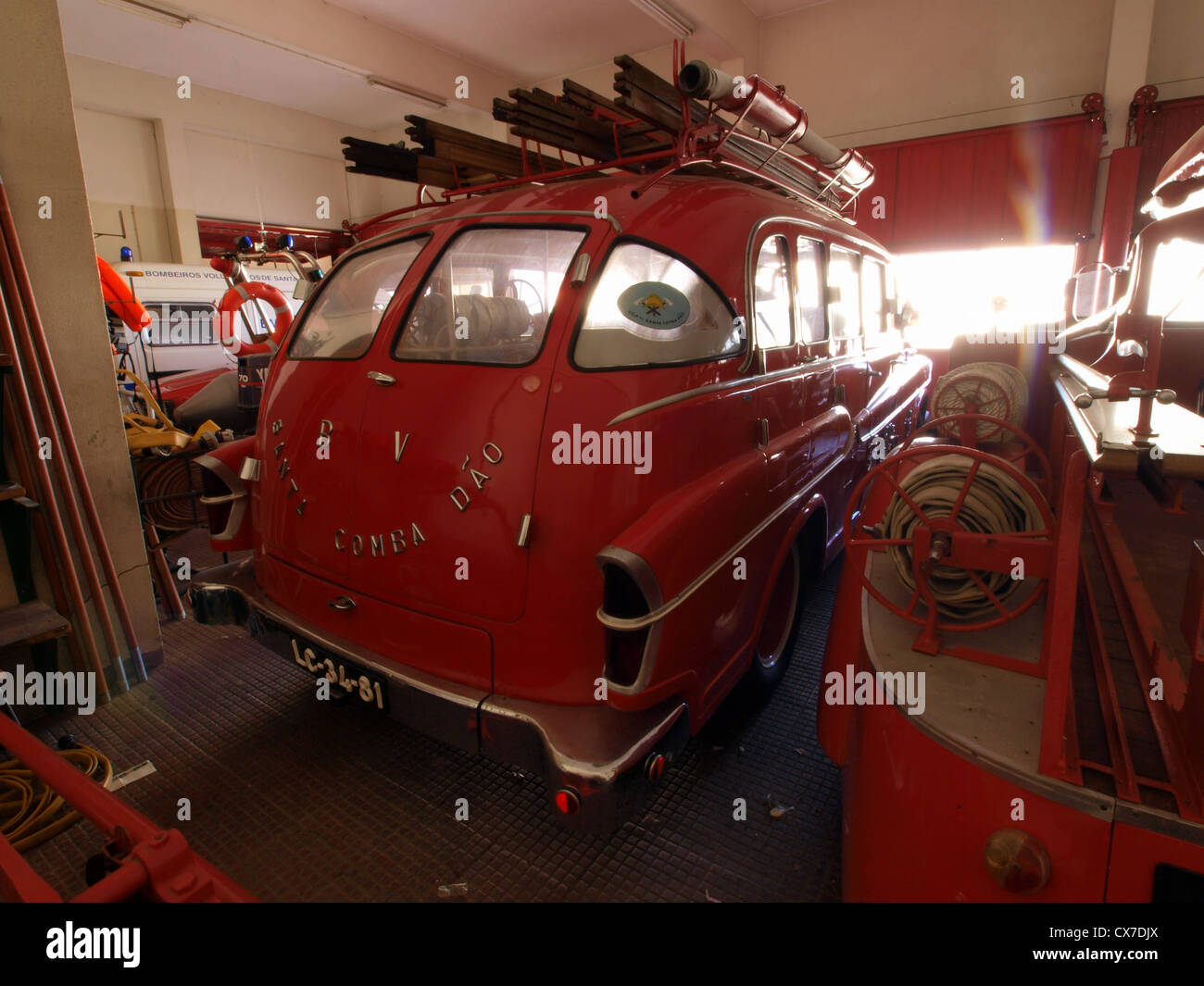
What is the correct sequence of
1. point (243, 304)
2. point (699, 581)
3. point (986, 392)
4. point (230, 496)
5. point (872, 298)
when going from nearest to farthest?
1. point (699, 581)
2. point (230, 496)
3. point (872, 298)
4. point (986, 392)
5. point (243, 304)

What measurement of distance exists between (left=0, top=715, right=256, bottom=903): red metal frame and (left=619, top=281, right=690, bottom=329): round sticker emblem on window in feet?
5.73

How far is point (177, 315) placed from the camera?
8.87 meters

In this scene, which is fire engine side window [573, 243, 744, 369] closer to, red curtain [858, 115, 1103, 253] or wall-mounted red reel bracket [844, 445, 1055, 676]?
wall-mounted red reel bracket [844, 445, 1055, 676]

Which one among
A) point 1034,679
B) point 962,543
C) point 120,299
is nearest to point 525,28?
point 120,299

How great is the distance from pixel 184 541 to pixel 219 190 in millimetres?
9536

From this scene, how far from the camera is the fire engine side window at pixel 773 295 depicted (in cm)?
253

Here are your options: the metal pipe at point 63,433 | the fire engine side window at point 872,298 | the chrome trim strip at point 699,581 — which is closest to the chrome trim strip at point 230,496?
the metal pipe at point 63,433

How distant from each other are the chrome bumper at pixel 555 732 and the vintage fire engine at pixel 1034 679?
605 mm

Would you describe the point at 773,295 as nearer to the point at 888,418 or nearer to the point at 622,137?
the point at 622,137

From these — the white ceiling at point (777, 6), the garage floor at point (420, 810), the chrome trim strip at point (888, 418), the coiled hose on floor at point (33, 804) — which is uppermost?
the white ceiling at point (777, 6)

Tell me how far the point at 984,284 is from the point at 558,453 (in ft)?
25.0

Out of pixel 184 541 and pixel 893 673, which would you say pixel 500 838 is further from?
pixel 184 541

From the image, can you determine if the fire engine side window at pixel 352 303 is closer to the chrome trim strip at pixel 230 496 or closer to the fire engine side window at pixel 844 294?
the chrome trim strip at pixel 230 496

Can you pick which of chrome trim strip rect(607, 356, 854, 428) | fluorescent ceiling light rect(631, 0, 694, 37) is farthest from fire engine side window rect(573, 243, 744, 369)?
fluorescent ceiling light rect(631, 0, 694, 37)
